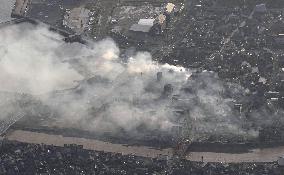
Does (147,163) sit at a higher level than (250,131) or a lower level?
lower

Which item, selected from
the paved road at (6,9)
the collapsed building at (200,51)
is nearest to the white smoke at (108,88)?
the collapsed building at (200,51)

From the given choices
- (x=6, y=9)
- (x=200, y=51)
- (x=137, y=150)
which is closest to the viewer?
(x=137, y=150)

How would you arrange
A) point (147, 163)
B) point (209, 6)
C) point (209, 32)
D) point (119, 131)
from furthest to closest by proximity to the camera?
point (209, 6)
point (209, 32)
point (119, 131)
point (147, 163)

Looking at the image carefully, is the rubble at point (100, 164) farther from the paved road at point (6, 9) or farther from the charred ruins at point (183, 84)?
the paved road at point (6, 9)

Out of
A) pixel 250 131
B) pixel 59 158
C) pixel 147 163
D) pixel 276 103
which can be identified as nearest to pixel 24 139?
pixel 59 158

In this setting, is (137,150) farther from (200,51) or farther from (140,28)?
(140,28)

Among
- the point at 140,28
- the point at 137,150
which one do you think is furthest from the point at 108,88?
the point at 140,28

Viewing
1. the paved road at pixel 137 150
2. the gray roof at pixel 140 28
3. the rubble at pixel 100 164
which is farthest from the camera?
the gray roof at pixel 140 28

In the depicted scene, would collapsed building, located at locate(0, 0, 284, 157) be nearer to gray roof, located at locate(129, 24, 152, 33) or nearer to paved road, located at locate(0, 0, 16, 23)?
gray roof, located at locate(129, 24, 152, 33)

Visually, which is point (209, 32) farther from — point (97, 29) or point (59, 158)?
point (59, 158)
